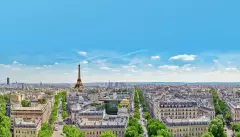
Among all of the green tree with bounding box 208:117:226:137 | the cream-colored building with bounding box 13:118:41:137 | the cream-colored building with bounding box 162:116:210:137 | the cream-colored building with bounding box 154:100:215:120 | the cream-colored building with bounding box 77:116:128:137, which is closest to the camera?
the green tree with bounding box 208:117:226:137

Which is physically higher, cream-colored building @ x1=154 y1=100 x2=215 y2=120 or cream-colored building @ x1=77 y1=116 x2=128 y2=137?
cream-colored building @ x1=154 y1=100 x2=215 y2=120

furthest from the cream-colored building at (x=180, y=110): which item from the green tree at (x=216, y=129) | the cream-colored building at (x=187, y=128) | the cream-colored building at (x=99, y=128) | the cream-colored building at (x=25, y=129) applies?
the cream-colored building at (x=25, y=129)

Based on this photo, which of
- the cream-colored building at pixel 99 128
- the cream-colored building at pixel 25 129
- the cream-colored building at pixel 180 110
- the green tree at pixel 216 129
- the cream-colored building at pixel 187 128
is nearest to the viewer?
the green tree at pixel 216 129

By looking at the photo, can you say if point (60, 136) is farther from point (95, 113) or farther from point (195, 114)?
point (195, 114)

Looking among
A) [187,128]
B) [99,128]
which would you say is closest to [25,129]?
[99,128]

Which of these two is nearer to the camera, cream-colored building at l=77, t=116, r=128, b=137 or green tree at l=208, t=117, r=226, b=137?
green tree at l=208, t=117, r=226, b=137

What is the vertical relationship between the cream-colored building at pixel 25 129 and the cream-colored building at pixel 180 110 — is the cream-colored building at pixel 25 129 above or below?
below

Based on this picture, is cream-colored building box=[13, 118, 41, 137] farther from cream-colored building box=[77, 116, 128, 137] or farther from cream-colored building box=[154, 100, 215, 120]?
cream-colored building box=[154, 100, 215, 120]

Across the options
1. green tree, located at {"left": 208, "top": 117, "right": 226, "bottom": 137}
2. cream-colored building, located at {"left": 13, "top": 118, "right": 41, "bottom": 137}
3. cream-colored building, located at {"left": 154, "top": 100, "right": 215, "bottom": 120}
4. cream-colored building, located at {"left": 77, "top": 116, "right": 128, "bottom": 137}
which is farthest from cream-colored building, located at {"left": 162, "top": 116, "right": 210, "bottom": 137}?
cream-colored building, located at {"left": 13, "top": 118, "right": 41, "bottom": 137}

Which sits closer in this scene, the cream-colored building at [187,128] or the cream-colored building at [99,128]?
the cream-colored building at [99,128]

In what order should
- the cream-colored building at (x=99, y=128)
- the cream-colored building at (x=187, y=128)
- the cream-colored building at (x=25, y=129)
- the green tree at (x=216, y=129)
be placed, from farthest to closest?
1. the cream-colored building at (x=187, y=128)
2. the cream-colored building at (x=99, y=128)
3. the cream-colored building at (x=25, y=129)
4. the green tree at (x=216, y=129)

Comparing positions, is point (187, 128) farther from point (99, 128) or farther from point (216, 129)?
point (99, 128)

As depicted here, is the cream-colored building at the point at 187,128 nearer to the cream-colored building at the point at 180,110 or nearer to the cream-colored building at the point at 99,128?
the cream-colored building at the point at 99,128
